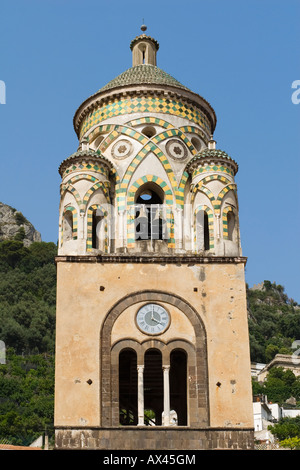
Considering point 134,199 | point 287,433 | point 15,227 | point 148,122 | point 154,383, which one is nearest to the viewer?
point 134,199

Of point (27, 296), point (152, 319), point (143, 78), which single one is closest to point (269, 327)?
point (27, 296)

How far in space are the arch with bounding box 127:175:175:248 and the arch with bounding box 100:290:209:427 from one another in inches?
68.2

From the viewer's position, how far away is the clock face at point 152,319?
1933 cm

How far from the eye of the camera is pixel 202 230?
20.9 m

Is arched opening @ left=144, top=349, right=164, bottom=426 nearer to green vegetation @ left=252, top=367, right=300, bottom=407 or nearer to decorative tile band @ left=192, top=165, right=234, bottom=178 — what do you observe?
decorative tile band @ left=192, top=165, right=234, bottom=178

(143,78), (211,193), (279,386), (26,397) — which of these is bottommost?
(26,397)

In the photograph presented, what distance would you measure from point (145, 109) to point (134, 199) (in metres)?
2.87

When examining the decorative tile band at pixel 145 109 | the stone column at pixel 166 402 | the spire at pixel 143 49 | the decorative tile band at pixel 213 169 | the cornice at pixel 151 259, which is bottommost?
the stone column at pixel 166 402

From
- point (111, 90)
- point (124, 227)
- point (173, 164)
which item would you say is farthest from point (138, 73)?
point (124, 227)

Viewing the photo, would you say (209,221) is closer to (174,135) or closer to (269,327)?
(174,135)

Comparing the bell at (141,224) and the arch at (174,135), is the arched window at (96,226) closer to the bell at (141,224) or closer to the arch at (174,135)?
the bell at (141,224)

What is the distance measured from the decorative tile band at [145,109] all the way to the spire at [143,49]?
2534 millimetres

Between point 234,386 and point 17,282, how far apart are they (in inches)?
3074

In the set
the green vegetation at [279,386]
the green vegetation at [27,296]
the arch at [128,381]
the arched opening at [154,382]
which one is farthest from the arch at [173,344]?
the green vegetation at [279,386]
